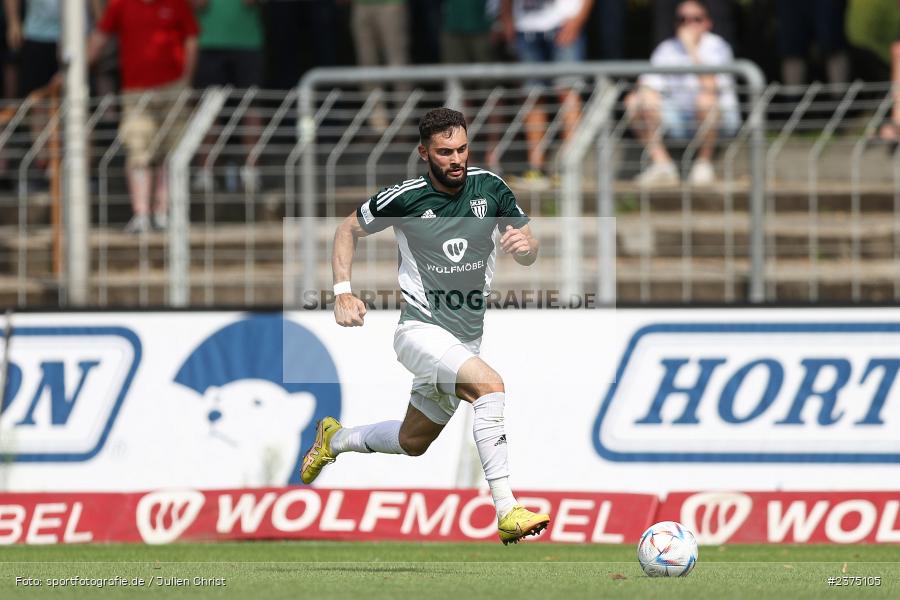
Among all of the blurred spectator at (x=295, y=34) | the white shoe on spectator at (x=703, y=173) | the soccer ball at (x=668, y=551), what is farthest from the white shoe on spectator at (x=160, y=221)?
the soccer ball at (x=668, y=551)

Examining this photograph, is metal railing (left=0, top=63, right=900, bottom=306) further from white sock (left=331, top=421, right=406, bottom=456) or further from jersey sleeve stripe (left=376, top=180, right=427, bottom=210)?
jersey sleeve stripe (left=376, top=180, right=427, bottom=210)

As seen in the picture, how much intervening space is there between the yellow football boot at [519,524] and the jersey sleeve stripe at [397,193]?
70.2 inches

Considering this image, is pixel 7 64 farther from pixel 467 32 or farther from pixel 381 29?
pixel 467 32

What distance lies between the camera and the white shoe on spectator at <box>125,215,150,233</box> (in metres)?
13.9

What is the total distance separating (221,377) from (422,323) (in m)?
3.58

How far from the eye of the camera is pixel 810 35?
15641 millimetres

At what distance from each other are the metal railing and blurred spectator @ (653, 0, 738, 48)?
1.41m

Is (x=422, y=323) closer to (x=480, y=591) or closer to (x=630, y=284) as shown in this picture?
(x=480, y=591)

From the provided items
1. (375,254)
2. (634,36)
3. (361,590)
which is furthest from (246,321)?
(634,36)

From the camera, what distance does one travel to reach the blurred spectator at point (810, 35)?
50.0 ft

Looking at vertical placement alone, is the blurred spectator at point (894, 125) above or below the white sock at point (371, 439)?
above

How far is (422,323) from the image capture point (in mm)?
9578

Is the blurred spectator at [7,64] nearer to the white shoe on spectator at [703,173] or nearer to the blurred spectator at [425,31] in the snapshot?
the blurred spectator at [425,31]

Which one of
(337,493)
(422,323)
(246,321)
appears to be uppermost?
(422,323)
